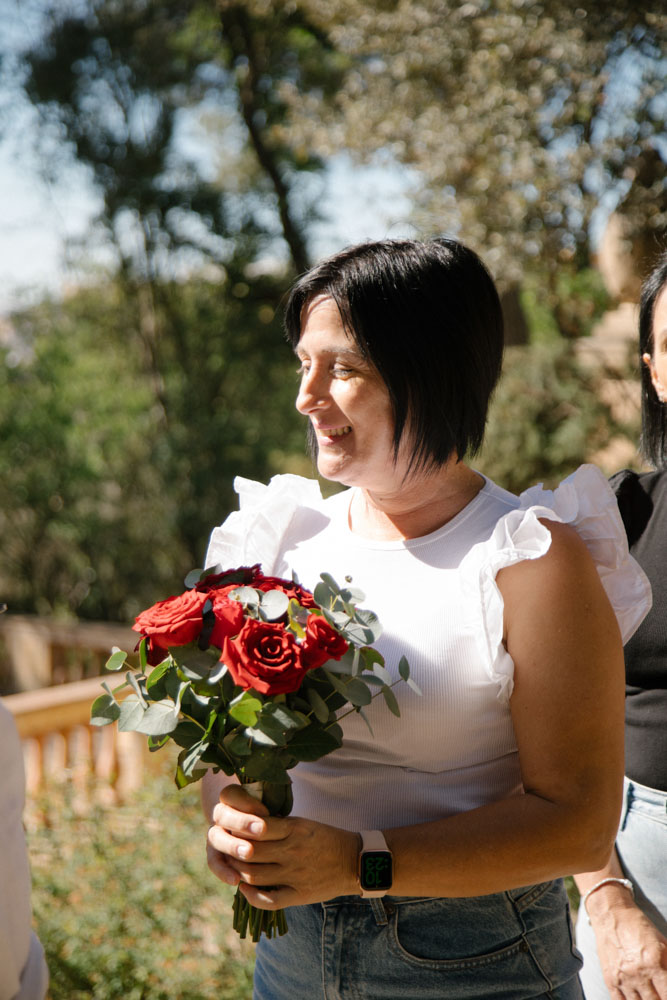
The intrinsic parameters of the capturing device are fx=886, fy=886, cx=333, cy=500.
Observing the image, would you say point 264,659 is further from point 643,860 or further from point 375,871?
point 643,860

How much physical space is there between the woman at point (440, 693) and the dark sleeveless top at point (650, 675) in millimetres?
224

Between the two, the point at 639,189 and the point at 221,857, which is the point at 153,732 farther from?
the point at 639,189

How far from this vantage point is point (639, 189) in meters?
5.71

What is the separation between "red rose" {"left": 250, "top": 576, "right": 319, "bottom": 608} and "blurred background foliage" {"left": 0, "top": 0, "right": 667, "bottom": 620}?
19.9 ft

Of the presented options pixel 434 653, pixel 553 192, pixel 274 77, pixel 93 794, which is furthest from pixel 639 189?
pixel 274 77

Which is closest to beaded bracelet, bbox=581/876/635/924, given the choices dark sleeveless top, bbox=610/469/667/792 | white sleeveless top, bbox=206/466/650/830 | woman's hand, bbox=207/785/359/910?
dark sleeveless top, bbox=610/469/667/792

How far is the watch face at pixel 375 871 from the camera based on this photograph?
1.26 meters

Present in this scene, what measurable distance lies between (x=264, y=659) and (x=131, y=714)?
0.78ft

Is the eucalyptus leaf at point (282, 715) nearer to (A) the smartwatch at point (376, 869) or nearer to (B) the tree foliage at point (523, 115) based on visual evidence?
(A) the smartwatch at point (376, 869)

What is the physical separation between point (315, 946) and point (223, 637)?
0.56 m

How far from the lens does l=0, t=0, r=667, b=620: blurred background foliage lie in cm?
793

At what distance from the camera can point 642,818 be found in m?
1.68

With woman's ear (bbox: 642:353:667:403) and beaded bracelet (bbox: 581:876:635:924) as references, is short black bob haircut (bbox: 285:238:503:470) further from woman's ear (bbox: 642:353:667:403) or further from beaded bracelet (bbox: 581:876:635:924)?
beaded bracelet (bbox: 581:876:635:924)

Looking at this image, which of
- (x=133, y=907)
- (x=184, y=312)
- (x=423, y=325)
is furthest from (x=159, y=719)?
(x=184, y=312)
